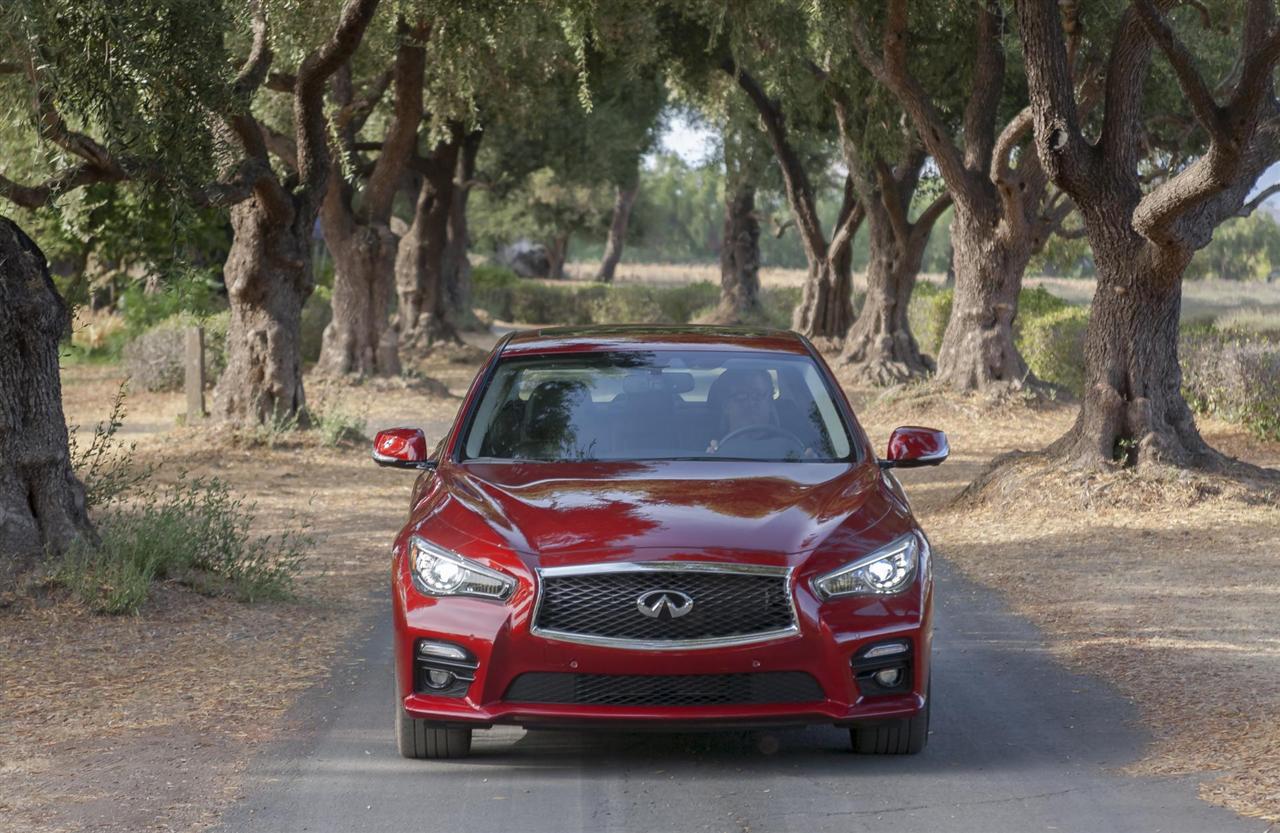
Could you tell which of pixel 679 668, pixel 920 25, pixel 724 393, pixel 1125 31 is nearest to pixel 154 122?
pixel 724 393

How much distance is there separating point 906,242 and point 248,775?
21128mm

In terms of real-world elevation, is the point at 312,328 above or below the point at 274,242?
Result: below

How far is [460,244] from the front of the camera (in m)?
40.5

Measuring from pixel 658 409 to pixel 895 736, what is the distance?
1798 mm

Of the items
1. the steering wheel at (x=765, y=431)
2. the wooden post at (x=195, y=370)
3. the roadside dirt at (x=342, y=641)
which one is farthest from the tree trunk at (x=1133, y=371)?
the wooden post at (x=195, y=370)

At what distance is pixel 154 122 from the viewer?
9.83 meters

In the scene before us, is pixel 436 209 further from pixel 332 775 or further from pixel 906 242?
pixel 332 775

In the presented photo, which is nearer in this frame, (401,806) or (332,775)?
(401,806)

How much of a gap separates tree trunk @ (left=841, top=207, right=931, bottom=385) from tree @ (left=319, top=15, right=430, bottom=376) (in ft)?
25.6

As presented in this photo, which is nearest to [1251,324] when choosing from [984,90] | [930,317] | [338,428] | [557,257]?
[984,90]

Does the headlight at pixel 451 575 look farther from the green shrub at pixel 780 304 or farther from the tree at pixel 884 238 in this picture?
the green shrub at pixel 780 304

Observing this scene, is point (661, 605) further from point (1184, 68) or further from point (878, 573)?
point (1184, 68)

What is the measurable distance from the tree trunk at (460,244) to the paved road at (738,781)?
1156 inches

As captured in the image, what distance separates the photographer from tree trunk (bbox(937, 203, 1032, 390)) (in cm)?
2031
